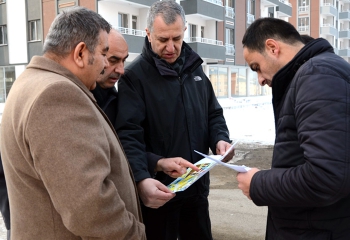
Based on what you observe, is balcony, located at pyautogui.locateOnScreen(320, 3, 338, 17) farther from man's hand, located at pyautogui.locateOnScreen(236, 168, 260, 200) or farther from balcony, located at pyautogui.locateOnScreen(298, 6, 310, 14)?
man's hand, located at pyautogui.locateOnScreen(236, 168, 260, 200)

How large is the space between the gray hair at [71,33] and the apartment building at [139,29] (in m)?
20.1

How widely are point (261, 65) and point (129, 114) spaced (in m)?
0.98

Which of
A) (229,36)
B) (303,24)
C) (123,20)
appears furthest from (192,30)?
(303,24)

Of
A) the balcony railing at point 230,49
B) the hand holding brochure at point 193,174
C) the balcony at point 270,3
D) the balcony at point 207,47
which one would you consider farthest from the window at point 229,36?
the hand holding brochure at point 193,174

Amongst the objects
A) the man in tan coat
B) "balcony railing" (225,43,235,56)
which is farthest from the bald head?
"balcony railing" (225,43,235,56)

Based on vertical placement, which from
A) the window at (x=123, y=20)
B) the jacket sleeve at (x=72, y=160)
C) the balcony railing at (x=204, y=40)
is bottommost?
the jacket sleeve at (x=72, y=160)

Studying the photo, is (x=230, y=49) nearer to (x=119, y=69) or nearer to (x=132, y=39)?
(x=132, y=39)

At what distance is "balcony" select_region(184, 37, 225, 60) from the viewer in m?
26.3

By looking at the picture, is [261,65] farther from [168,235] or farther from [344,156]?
[168,235]

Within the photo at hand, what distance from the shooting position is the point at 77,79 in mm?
1818

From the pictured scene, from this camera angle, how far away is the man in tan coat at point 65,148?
5.13 feet

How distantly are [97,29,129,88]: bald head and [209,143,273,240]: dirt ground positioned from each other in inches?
95.8

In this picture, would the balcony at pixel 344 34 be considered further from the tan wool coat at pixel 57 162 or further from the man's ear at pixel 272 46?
the tan wool coat at pixel 57 162

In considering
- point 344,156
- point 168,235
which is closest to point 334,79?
point 344,156
